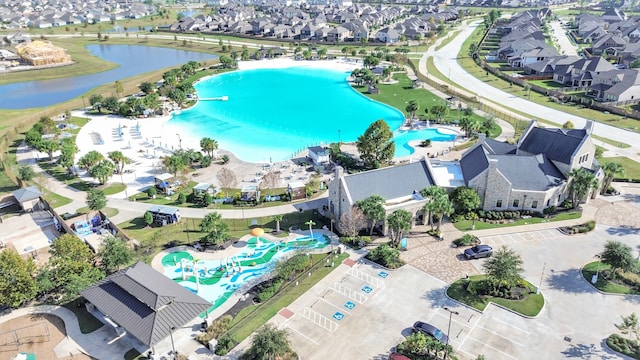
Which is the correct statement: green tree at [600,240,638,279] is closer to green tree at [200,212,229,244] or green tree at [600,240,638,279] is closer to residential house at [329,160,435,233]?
residential house at [329,160,435,233]

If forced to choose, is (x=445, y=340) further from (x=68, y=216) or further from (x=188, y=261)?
(x=68, y=216)

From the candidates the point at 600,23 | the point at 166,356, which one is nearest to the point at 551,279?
the point at 166,356

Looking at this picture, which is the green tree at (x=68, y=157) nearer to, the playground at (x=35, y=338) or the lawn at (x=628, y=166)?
the playground at (x=35, y=338)

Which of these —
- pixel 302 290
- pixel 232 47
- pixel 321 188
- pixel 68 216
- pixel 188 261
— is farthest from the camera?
pixel 232 47

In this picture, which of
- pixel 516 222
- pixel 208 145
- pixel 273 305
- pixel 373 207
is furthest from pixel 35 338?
pixel 516 222

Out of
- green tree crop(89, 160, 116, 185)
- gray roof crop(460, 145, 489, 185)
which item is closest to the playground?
green tree crop(89, 160, 116, 185)

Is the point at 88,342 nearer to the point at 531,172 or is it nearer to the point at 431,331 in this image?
the point at 431,331
